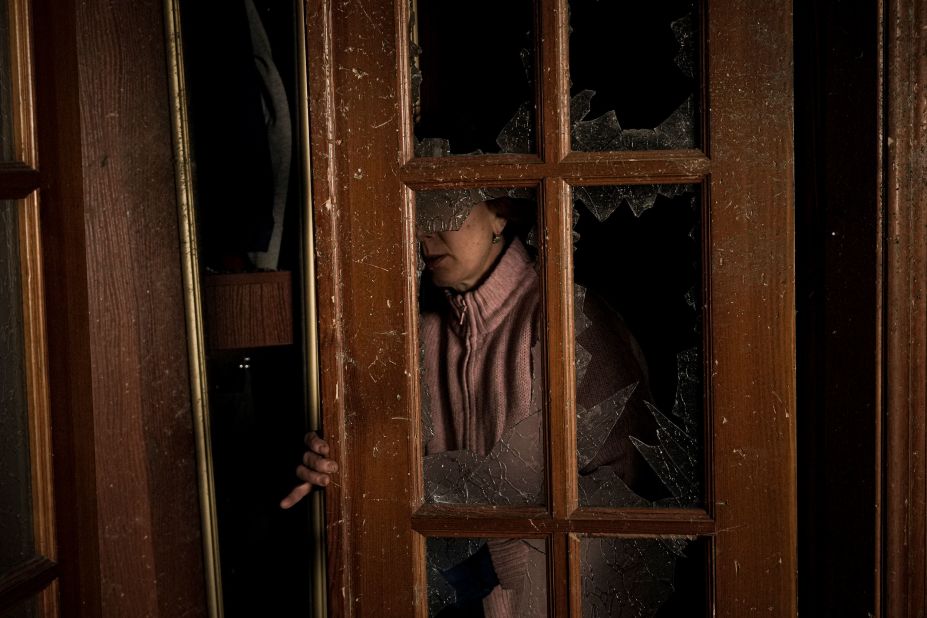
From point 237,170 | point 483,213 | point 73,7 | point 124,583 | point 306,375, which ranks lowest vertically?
point 124,583

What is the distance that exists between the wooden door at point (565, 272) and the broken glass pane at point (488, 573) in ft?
0.05

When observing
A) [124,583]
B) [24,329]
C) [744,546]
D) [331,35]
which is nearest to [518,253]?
[331,35]

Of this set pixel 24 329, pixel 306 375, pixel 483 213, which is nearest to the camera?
pixel 24 329

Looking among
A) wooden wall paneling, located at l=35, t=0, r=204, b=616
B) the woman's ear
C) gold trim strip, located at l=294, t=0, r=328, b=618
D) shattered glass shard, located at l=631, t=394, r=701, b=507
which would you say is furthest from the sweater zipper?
wooden wall paneling, located at l=35, t=0, r=204, b=616

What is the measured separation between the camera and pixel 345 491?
1073 mm

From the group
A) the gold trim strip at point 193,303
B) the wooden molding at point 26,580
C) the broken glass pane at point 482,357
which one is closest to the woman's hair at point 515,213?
the broken glass pane at point 482,357

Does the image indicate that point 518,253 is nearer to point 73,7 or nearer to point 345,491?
point 345,491

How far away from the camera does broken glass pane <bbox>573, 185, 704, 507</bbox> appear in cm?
105

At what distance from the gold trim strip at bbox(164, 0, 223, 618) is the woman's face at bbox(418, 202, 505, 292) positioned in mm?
436

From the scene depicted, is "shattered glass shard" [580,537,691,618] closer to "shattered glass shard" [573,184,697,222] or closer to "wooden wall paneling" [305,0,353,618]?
"wooden wall paneling" [305,0,353,618]

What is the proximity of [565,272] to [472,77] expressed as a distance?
0.34m

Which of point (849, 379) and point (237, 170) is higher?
point (237, 170)

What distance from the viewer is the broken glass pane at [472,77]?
41.5 inches

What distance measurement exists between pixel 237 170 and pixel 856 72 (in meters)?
1.16
